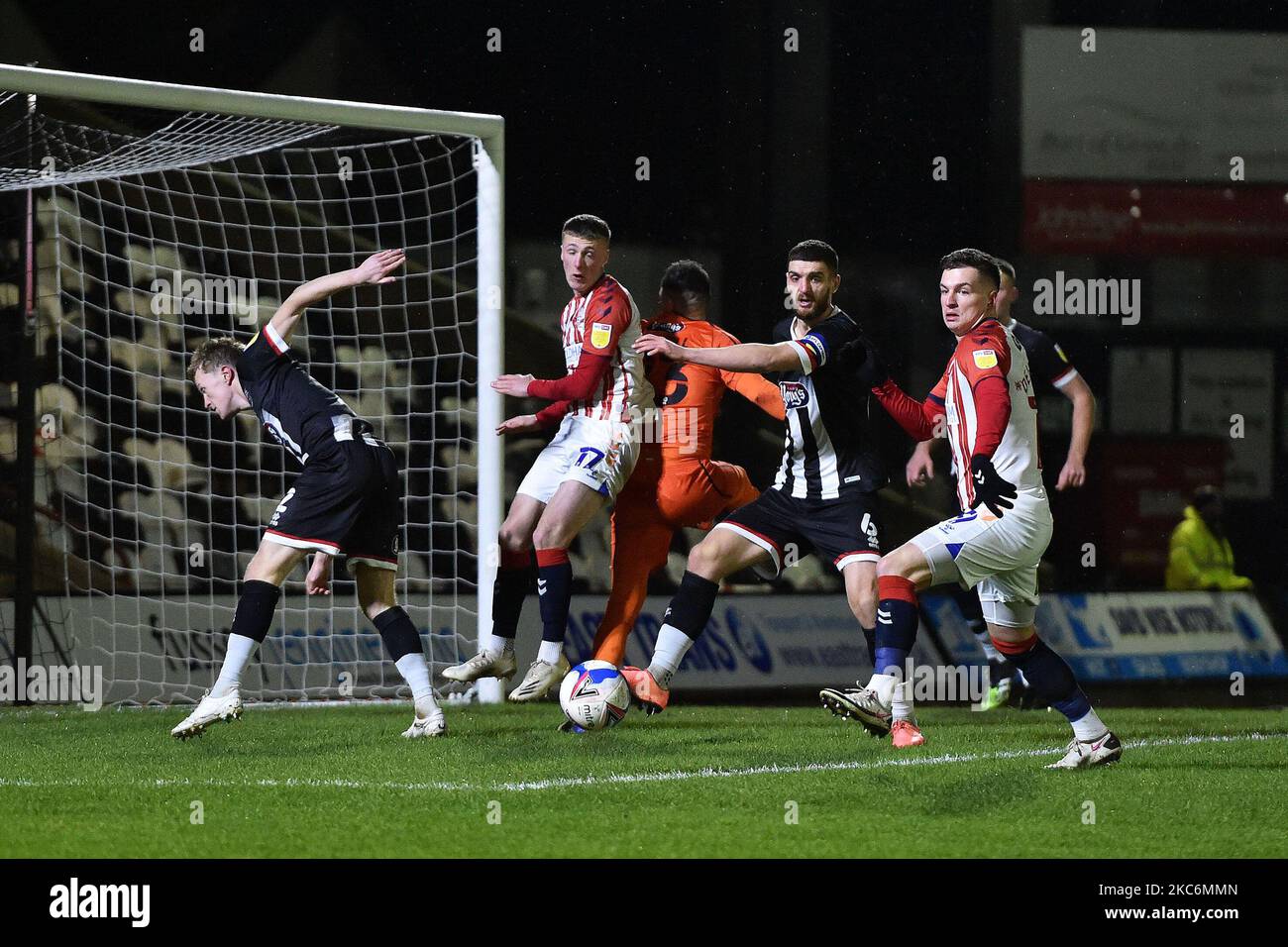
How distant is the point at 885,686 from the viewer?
5.59 meters

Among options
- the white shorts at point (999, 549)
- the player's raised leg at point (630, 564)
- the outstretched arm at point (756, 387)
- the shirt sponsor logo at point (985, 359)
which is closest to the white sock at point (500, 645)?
the player's raised leg at point (630, 564)

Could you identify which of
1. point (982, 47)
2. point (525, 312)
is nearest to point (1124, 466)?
point (982, 47)

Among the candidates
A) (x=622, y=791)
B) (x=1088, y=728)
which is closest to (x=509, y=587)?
(x=622, y=791)

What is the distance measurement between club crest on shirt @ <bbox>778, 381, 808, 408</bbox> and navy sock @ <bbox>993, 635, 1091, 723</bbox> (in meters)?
1.37

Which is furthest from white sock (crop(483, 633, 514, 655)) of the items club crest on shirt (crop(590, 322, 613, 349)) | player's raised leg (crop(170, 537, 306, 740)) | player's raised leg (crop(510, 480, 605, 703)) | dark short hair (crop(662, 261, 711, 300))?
dark short hair (crop(662, 261, 711, 300))

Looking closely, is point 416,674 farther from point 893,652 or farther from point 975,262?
point 975,262

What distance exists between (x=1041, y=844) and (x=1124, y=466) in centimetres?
601

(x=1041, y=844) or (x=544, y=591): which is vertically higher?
(x=544, y=591)

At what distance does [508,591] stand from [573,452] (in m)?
0.65

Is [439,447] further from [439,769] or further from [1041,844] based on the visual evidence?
[1041,844]

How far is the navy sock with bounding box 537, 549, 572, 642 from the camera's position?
627 cm

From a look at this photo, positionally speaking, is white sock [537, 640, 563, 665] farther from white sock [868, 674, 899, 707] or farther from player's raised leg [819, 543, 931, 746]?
white sock [868, 674, 899, 707]
